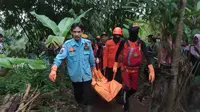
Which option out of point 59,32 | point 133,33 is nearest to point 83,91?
point 133,33

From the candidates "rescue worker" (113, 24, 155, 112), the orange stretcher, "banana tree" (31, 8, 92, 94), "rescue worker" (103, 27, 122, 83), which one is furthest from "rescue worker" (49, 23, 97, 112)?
"rescue worker" (103, 27, 122, 83)

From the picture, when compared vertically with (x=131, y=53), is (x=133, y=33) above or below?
above

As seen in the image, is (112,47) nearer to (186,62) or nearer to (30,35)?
(186,62)

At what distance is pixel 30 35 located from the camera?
502 inches

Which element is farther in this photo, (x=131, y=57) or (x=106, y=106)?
(x=106, y=106)

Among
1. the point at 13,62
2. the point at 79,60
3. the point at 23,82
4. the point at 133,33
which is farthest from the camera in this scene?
the point at 23,82

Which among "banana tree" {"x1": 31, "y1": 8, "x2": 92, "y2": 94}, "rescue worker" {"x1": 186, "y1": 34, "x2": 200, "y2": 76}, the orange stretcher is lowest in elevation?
the orange stretcher

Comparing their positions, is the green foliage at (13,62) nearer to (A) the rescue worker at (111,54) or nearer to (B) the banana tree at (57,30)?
(B) the banana tree at (57,30)

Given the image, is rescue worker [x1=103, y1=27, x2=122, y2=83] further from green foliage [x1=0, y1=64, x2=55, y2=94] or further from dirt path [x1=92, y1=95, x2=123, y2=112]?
green foliage [x1=0, y1=64, x2=55, y2=94]

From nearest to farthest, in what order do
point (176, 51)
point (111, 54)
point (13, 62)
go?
point (13, 62) → point (176, 51) → point (111, 54)

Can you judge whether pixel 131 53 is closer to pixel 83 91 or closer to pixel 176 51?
pixel 83 91

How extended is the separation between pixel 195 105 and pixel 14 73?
4.87m

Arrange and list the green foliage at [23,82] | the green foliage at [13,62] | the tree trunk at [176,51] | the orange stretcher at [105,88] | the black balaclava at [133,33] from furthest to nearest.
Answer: the green foliage at [23,82] → the orange stretcher at [105,88] → the black balaclava at [133,33] → the tree trunk at [176,51] → the green foliage at [13,62]

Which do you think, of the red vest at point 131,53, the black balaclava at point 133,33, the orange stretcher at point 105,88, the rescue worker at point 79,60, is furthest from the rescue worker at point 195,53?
the rescue worker at point 79,60
